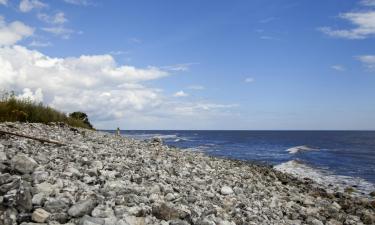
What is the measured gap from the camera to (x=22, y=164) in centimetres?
789

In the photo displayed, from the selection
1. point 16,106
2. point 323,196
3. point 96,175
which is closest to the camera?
point 96,175

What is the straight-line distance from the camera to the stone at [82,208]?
6.29 meters

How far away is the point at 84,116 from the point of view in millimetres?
36938

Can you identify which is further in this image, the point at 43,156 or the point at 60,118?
the point at 60,118

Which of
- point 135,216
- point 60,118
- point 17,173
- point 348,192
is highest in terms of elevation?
point 60,118

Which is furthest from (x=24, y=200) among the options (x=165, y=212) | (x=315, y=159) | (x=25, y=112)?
(x=315, y=159)

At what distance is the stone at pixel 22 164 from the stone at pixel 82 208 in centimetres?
185

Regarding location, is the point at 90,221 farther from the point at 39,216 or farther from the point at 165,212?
the point at 165,212

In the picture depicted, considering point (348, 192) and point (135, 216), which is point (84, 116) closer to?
point (348, 192)

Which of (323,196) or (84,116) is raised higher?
(84,116)

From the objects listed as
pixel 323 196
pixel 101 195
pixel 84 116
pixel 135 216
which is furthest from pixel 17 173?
pixel 84 116

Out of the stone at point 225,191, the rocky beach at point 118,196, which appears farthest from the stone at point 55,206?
the stone at point 225,191

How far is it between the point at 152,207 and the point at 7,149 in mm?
4268

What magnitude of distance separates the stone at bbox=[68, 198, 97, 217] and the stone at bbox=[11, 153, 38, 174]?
1.85 meters
